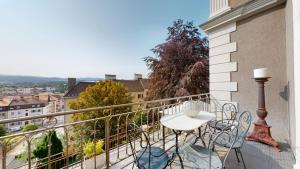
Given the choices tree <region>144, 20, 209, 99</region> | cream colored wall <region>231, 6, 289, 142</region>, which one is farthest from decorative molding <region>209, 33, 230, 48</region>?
tree <region>144, 20, 209, 99</region>

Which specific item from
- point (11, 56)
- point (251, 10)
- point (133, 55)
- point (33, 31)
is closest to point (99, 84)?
point (33, 31)

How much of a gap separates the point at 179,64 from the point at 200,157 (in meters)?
8.32

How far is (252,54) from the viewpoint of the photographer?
3.66 metres

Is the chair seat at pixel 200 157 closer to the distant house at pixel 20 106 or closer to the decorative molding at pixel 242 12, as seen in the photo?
the decorative molding at pixel 242 12

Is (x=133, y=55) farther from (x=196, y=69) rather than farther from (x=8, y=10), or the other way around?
(x=8, y=10)

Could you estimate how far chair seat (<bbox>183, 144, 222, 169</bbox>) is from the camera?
1637 mm

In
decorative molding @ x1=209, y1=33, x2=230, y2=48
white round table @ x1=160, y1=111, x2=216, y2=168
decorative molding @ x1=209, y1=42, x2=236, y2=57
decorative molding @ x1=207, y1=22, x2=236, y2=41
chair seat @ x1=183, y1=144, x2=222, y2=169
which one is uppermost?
decorative molding @ x1=207, y1=22, x2=236, y2=41

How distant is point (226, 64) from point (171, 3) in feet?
19.6

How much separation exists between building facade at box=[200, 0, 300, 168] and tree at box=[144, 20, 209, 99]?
4629 mm

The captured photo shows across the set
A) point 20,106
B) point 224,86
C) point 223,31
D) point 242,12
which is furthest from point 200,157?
point 20,106

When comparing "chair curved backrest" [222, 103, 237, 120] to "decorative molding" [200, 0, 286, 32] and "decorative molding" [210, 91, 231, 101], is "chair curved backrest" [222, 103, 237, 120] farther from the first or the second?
"decorative molding" [200, 0, 286, 32]

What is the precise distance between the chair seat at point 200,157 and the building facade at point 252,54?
1.74m

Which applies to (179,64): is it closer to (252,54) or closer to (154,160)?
(252,54)

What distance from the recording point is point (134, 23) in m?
11.3
